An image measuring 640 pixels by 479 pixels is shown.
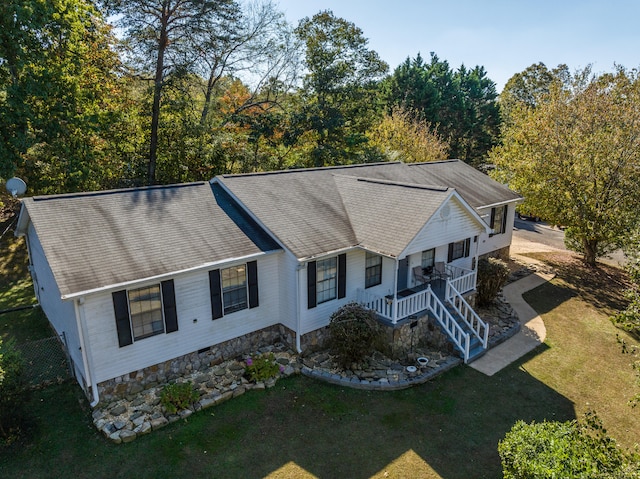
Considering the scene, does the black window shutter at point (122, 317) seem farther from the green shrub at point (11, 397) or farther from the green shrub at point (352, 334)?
the green shrub at point (352, 334)

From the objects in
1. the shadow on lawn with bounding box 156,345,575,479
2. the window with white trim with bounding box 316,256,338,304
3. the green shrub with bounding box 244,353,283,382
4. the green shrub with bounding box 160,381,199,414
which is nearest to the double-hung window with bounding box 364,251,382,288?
the window with white trim with bounding box 316,256,338,304

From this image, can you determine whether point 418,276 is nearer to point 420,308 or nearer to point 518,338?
point 420,308

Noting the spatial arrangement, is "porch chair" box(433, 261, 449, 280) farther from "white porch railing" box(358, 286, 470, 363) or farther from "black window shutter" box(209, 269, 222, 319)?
"black window shutter" box(209, 269, 222, 319)

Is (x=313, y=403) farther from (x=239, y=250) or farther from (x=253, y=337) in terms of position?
(x=239, y=250)

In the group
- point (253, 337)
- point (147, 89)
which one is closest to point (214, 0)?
point (147, 89)

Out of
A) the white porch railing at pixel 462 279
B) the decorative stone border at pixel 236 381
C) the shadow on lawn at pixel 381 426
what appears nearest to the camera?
the shadow on lawn at pixel 381 426

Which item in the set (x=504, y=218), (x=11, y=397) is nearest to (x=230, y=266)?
(x=11, y=397)

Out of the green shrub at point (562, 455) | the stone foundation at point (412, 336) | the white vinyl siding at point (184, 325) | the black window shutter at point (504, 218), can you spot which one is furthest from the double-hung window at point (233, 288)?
the black window shutter at point (504, 218)

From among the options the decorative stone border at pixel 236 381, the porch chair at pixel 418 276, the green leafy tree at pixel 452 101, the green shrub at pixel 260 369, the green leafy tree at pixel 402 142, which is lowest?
the decorative stone border at pixel 236 381
